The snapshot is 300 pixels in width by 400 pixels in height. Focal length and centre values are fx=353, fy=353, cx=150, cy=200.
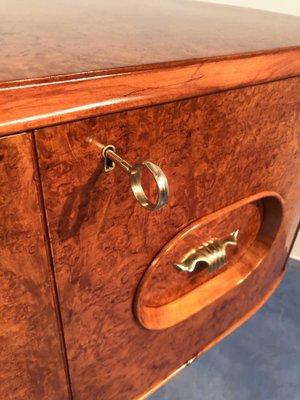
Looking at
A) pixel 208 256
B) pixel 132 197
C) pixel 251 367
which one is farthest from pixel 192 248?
pixel 251 367

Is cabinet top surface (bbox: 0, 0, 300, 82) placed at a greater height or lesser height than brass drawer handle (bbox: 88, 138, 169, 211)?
greater

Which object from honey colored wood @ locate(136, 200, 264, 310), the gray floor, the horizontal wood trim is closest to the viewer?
the horizontal wood trim

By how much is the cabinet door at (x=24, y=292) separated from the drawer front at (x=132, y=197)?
0.01 metres

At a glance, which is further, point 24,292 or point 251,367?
point 251,367

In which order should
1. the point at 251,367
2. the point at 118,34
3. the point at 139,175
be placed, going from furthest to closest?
the point at 251,367
the point at 118,34
the point at 139,175

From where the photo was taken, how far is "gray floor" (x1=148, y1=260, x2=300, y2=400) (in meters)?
0.67

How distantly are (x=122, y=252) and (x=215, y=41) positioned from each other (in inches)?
9.4

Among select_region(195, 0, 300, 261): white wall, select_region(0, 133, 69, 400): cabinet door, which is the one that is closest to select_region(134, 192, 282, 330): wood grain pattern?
select_region(0, 133, 69, 400): cabinet door

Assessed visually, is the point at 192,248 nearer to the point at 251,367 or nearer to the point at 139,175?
the point at 139,175

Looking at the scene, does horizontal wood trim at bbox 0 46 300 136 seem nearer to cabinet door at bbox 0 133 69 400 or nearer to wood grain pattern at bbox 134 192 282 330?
Answer: cabinet door at bbox 0 133 69 400

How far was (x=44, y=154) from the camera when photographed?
0.24 m

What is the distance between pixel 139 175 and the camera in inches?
10.1

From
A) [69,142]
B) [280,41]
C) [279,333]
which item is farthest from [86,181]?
[279,333]

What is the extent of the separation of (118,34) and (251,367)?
0.66 metres
